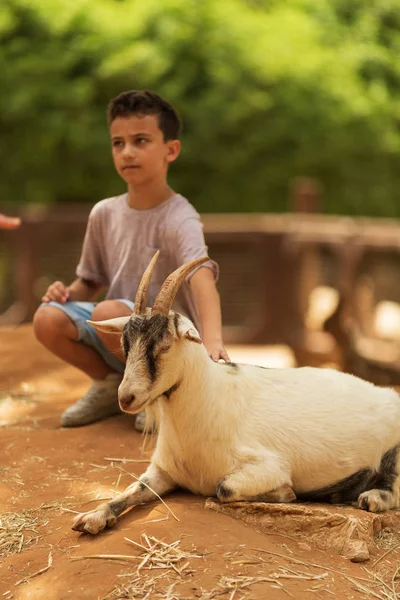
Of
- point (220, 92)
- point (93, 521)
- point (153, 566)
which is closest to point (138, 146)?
point (93, 521)

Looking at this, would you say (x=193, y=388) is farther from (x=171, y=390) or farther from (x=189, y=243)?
(x=189, y=243)

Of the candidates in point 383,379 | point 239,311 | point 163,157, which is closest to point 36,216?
point 239,311

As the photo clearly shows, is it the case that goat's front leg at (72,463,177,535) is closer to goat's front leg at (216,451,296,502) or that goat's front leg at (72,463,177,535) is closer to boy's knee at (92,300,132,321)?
goat's front leg at (216,451,296,502)

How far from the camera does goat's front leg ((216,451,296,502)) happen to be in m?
3.02

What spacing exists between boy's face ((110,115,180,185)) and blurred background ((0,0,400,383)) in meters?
5.45

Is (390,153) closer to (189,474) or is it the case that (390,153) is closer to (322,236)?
(322,236)

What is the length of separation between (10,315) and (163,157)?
23.0 feet

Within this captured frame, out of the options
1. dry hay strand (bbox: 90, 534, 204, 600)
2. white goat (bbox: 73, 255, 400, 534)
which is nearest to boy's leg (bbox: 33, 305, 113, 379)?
white goat (bbox: 73, 255, 400, 534)

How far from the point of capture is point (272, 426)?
321 cm

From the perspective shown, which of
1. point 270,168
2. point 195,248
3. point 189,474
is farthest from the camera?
point 270,168

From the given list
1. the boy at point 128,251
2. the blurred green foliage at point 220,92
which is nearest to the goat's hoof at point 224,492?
the boy at point 128,251

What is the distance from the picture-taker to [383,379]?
24.8 ft

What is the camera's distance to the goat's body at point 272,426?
3.11 m

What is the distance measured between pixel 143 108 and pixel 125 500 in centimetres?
196
